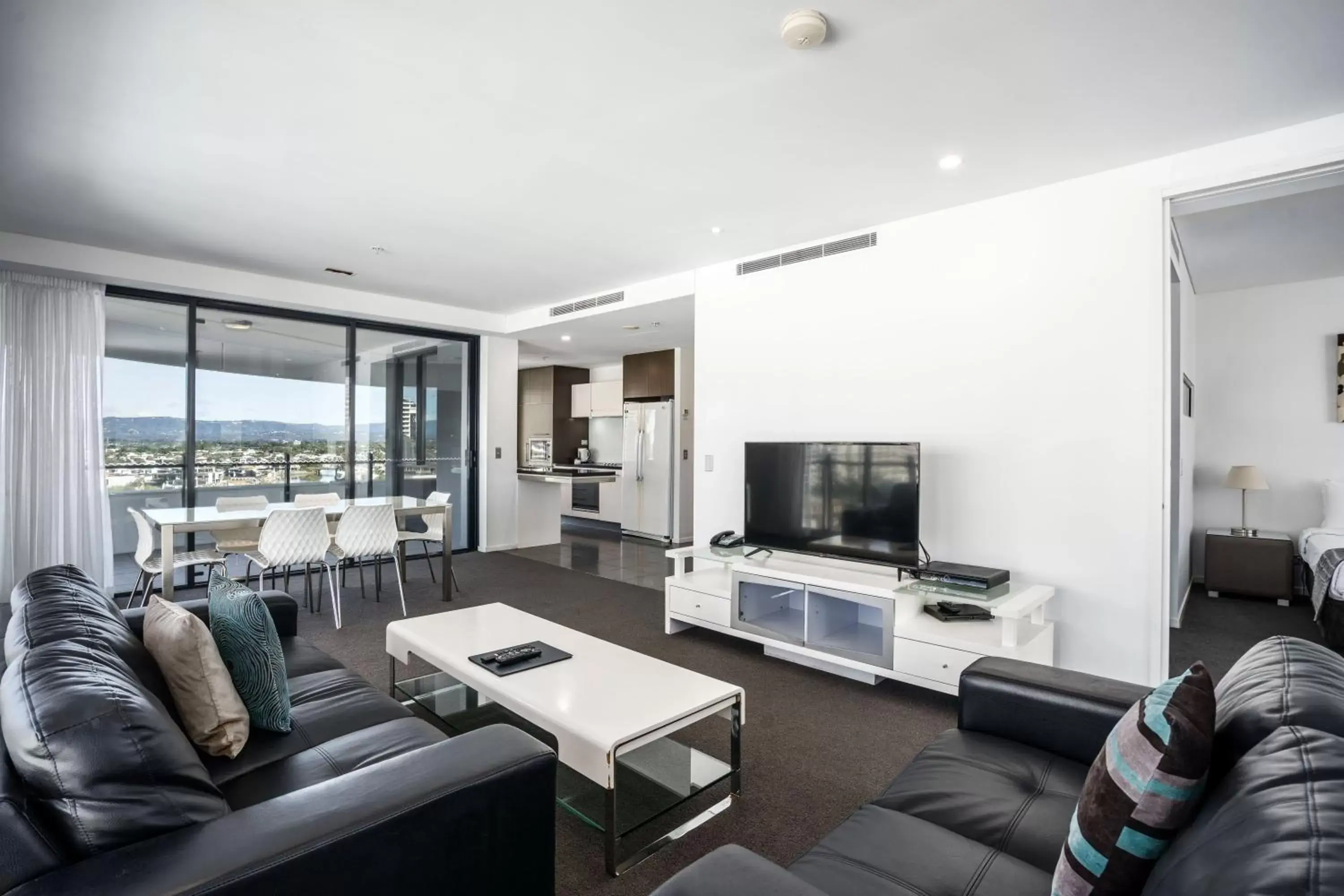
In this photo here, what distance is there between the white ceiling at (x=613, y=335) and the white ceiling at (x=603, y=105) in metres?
1.71

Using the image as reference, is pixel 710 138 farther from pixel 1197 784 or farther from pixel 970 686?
pixel 1197 784

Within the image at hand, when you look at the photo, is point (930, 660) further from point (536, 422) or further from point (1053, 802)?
point (536, 422)

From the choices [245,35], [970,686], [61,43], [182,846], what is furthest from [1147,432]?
[61,43]

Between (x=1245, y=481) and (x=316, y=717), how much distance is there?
632cm

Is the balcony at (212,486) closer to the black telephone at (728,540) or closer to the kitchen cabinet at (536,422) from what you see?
the kitchen cabinet at (536,422)

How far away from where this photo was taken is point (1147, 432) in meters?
3.03

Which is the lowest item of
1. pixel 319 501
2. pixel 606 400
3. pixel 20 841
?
pixel 20 841

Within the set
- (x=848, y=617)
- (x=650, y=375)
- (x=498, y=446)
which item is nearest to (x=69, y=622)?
(x=848, y=617)

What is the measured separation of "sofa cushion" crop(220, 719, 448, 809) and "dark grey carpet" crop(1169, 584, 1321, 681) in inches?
147

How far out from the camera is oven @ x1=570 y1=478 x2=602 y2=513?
947 cm

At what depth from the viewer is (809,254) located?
429 centimetres

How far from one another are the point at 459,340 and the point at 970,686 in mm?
6410

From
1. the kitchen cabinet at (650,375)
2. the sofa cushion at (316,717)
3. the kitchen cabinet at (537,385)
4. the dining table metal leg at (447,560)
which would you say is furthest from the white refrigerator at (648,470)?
the sofa cushion at (316,717)

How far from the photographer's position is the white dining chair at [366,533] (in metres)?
4.65
